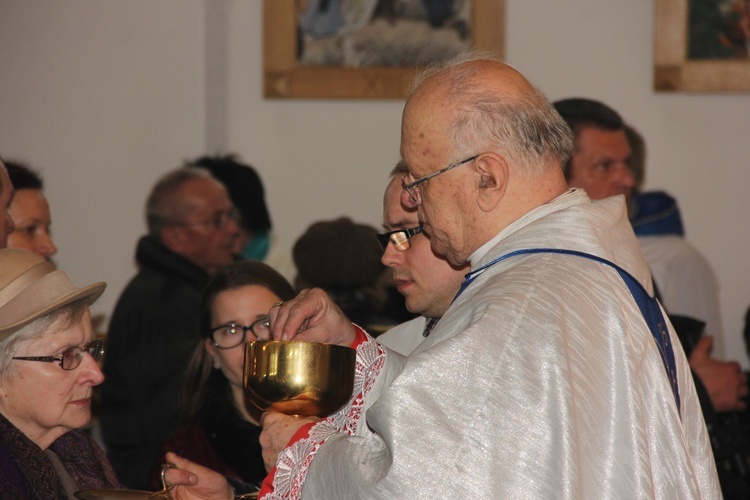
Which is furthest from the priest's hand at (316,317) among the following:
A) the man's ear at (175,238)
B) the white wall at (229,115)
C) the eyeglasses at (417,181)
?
the white wall at (229,115)

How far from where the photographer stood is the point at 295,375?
2186mm

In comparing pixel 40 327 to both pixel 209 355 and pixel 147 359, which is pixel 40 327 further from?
pixel 147 359

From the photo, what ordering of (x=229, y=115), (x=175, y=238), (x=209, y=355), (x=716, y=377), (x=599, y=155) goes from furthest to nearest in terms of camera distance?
(x=229, y=115) → (x=175, y=238) → (x=599, y=155) → (x=716, y=377) → (x=209, y=355)

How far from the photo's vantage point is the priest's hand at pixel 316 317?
251 cm

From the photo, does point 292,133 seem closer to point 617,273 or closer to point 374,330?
point 374,330

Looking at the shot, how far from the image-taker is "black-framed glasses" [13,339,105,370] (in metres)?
2.50

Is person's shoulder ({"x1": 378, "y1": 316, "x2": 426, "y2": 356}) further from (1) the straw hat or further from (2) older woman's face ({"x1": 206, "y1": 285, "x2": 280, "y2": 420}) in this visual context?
(1) the straw hat

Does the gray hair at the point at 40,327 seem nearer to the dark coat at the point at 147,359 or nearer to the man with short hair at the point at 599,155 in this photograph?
the dark coat at the point at 147,359

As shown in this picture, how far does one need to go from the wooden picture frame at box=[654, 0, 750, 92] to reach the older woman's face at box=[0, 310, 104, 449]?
14.4ft

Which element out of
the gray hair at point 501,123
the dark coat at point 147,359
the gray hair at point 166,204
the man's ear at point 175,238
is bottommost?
the dark coat at point 147,359

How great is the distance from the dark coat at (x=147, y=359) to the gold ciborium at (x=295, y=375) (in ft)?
6.69

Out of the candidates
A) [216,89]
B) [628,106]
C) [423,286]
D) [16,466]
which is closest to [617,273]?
[423,286]

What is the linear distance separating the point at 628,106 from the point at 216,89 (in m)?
2.54

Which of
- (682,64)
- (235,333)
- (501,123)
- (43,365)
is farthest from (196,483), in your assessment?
(682,64)
